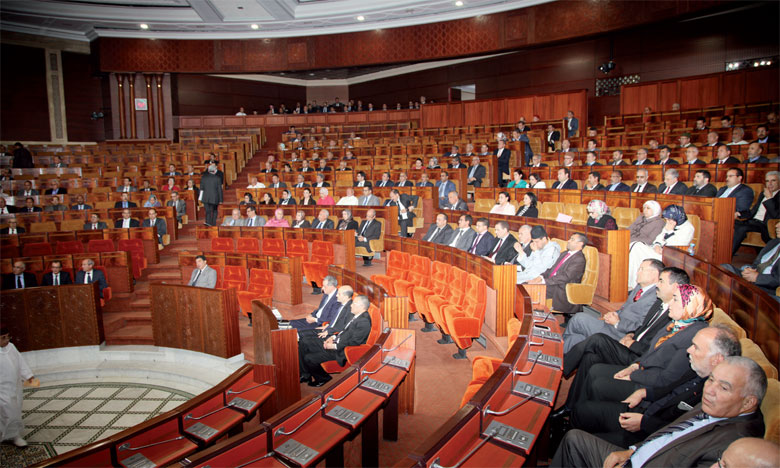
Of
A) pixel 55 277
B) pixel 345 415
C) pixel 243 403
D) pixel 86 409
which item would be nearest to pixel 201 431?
pixel 243 403

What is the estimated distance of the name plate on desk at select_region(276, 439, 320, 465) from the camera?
1.48 meters

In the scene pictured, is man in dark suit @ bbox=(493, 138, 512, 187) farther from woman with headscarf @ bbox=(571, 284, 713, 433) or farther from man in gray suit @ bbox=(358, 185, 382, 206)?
woman with headscarf @ bbox=(571, 284, 713, 433)

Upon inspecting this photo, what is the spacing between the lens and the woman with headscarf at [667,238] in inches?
114

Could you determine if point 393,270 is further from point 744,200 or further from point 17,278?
point 17,278

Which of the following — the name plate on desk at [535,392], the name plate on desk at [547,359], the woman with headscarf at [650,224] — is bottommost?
the name plate on desk at [535,392]

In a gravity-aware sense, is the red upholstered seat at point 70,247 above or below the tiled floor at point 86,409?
above

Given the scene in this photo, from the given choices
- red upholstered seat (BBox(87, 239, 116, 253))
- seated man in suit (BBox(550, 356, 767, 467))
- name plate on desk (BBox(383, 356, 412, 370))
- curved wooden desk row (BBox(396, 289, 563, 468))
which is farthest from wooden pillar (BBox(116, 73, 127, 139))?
seated man in suit (BBox(550, 356, 767, 467))

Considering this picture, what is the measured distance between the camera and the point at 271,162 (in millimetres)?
7445

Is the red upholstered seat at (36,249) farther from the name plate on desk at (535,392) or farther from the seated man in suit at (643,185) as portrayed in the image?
the seated man in suit at (643,185)

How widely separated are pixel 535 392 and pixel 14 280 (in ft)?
15.1

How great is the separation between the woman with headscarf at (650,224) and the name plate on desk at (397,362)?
182cm

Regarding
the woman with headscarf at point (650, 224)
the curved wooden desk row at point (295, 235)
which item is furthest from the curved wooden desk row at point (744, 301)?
the curved wooden desk row at point (295, 235)

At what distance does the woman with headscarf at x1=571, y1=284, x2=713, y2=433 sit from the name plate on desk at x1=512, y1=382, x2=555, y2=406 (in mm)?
148

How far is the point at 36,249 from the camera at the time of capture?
4.94 m
